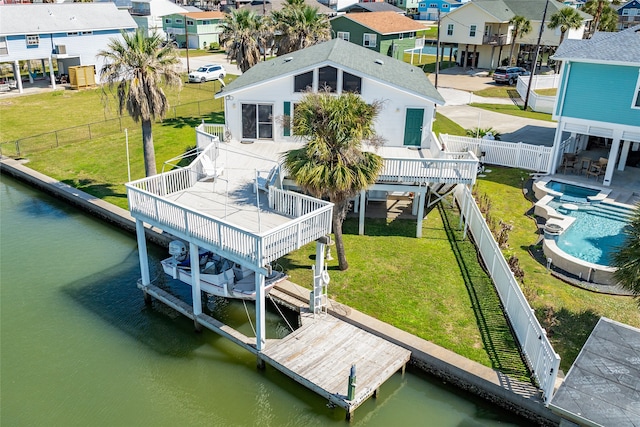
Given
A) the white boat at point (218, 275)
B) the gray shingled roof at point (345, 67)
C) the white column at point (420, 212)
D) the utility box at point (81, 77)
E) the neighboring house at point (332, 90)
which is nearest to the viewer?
the white boat at point (218, 275)

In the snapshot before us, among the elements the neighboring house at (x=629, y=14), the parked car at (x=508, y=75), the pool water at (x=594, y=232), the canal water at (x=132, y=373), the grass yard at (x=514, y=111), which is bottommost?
the canal water at (x=132, y=373)

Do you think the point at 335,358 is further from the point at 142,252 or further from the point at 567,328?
the point at 142,252

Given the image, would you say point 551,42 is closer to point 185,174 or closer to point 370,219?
point 370,219

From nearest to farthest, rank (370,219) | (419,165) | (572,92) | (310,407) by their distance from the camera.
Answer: (310,407), (419,165), (370,219), (572,92)

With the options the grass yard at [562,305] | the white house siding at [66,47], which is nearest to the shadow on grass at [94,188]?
the grass yard at [562,305]

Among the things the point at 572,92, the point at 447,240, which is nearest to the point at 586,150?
the point at 572,92

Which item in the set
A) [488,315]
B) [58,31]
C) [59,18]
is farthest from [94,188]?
[59,18]

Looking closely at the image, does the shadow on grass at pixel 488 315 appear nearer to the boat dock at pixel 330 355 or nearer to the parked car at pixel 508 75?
the boat dock at pixel 330 355
